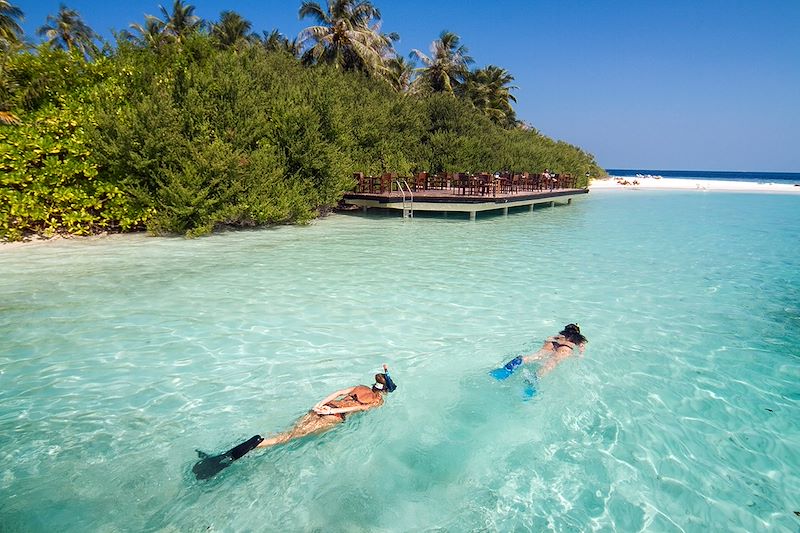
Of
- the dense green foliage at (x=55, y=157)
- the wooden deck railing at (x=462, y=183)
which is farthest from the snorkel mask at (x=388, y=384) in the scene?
the wooden deck railing at (x=462, y=183)

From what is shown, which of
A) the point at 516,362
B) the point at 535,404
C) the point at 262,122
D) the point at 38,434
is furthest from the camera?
the point at 262,122

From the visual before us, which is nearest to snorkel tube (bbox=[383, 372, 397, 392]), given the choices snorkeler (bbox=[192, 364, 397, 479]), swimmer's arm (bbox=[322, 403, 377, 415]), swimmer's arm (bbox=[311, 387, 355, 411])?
snorkeler (bbox=[192, 364, 397, 479])

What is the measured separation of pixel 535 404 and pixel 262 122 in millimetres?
14631

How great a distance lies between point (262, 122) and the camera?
53.3 feet

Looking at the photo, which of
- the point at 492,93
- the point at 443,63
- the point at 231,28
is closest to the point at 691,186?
the point at 492,93

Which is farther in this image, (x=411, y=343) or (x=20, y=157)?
(x=20, y=157)

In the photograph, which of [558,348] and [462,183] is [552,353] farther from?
[462,183]

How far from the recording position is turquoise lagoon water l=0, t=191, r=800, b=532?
3387mm

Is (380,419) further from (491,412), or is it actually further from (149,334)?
(149,334)

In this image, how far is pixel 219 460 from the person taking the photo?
12.3 feet

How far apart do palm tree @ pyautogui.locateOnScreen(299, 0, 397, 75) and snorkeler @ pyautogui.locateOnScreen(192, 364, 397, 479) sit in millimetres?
27967

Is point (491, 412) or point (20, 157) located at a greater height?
point (20, 157)

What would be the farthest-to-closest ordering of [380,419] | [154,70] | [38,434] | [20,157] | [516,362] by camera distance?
[154,70] < [20,157] < [516,362] < [380,419] < [38,434]

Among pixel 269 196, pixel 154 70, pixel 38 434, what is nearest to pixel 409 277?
pixel 38 434
